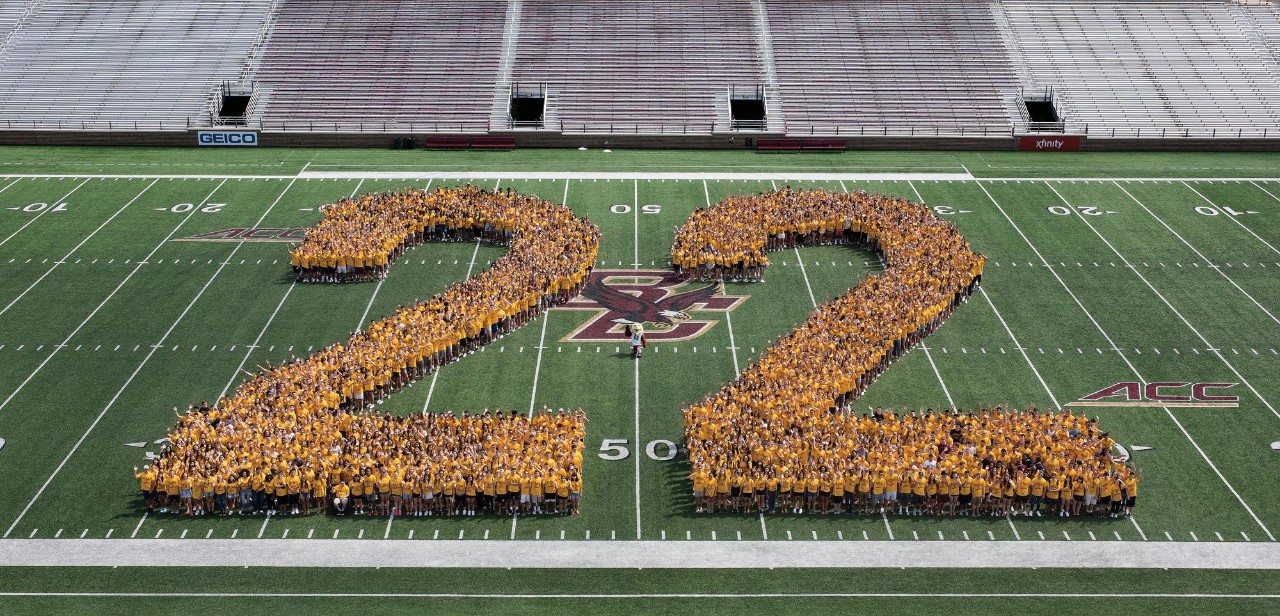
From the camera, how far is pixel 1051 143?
49812 mm

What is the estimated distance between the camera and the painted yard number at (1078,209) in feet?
134

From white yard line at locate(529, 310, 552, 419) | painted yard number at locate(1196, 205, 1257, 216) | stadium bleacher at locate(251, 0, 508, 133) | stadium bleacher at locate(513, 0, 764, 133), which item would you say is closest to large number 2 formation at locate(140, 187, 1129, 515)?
white yard line at locate(529, 310, 552, 419)

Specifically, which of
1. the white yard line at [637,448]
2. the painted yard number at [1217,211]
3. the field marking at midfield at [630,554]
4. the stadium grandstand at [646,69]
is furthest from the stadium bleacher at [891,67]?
the field marking at midfield at [630,554]

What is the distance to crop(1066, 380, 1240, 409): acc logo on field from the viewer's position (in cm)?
2734

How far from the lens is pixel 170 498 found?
75.3 ft

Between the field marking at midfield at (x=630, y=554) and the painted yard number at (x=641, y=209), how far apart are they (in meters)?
20.2

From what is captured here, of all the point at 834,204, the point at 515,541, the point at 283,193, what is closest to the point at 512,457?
the point at 515,541

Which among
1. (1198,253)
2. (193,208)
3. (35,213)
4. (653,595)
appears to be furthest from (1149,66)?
(35,213)

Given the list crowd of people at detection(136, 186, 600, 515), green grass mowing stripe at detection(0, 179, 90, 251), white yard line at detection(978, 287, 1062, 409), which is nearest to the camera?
crowd of people at detection(136, 186, 600, 515)

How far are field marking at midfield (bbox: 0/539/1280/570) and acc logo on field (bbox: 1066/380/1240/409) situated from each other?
5.77 meters

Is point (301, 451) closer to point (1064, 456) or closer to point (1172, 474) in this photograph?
point (1064, 456)

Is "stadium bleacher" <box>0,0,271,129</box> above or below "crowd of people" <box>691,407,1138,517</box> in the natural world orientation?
above

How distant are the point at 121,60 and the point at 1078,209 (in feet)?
139

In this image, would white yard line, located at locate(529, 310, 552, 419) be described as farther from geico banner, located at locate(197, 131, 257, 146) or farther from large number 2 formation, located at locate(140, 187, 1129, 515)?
geico banner, located at locate(197, 131, 257, 146)
